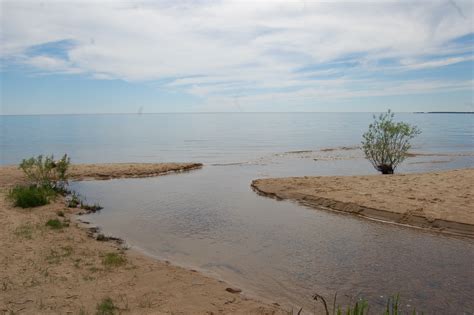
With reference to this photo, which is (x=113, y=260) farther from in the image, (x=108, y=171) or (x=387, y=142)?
(x=387, y=142)

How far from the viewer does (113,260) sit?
954 centimetres

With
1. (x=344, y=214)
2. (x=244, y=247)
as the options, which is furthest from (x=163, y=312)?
(x=344, y=214)

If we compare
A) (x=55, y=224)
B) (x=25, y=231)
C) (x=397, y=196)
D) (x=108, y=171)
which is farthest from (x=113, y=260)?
(x=108, y=171)

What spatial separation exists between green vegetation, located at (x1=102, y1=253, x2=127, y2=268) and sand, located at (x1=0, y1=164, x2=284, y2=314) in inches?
3.4

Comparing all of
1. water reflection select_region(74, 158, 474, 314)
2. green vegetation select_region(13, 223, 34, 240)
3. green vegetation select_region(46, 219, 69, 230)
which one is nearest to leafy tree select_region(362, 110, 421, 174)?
water reflection select_region(74, 158, 474, 314)

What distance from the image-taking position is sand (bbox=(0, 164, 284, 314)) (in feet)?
23.3

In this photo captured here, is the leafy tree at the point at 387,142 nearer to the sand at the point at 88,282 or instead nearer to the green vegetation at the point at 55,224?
the sand at the point at 88,282

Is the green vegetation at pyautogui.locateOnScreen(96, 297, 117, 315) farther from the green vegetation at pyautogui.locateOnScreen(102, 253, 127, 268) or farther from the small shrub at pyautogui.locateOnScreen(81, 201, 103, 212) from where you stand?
the small shrub at pyautogui.locateOnScreen(81, 201, 103, 212)

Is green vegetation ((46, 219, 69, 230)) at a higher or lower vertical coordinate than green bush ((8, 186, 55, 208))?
lower

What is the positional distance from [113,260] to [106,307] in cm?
284

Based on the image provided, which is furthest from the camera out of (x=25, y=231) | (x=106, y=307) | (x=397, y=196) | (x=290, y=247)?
(x=397, y=196)

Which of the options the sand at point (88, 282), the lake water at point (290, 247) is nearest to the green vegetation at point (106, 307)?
the sand at point (88, 282)

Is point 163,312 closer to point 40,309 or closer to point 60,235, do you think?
point 40,309

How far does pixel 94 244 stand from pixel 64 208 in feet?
17.6
